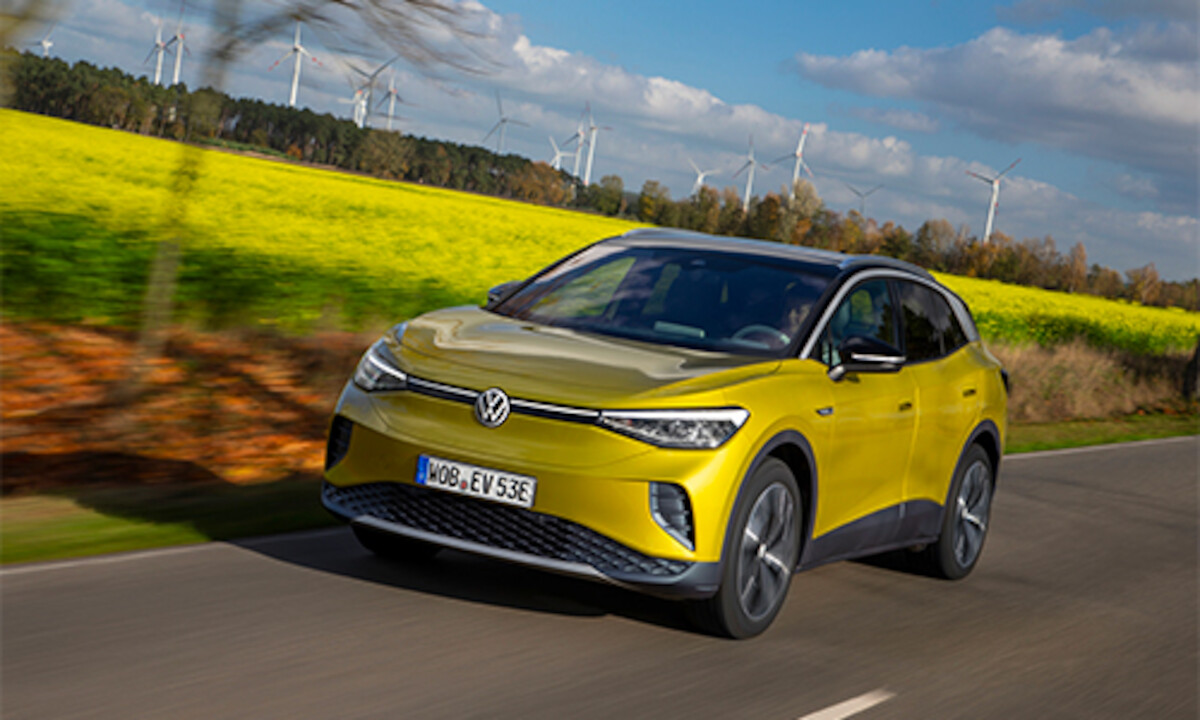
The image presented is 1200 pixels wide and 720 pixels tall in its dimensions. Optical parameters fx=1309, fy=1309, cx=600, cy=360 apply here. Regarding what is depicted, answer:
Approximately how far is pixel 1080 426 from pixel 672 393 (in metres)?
18.5

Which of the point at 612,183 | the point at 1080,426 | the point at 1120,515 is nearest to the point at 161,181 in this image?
the point at 1080,426

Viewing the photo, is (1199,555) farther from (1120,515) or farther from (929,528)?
(929,528)

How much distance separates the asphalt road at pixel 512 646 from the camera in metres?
4.44

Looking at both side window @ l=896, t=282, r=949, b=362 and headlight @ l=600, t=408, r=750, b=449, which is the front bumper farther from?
side window @ l=896, t=282, r=949, b=362

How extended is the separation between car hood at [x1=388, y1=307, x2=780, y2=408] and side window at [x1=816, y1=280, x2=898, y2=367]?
0.60 metres

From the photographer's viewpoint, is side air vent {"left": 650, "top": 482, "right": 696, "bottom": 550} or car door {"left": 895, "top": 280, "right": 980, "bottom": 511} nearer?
side air vent {"left": 650, "top": 482, "right": 696, "bottom": 550}

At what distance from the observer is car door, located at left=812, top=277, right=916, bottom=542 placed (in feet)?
19.7

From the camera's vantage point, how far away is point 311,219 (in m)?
29.7

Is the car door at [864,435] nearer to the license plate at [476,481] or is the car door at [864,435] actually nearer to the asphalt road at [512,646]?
the asphalt road at [512,646]

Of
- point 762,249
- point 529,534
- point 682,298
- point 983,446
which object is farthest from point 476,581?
point 983,446

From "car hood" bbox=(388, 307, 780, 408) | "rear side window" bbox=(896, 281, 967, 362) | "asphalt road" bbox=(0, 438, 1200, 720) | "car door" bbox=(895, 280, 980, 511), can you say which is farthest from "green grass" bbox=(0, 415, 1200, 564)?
"rear side window" bbox=(896, 281, 967, 362)

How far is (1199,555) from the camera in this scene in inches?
400

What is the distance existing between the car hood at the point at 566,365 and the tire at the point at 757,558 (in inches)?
18.0

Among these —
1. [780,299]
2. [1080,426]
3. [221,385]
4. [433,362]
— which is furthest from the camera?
[1080,426]
